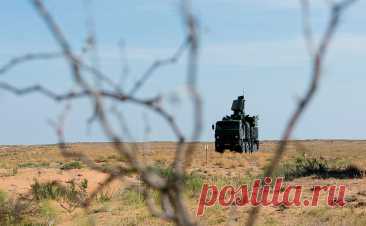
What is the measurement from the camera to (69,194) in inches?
640

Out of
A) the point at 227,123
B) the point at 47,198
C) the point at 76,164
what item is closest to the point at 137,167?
the point at 47,198

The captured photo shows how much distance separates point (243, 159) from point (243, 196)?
2132cm

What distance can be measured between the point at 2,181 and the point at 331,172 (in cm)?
1102

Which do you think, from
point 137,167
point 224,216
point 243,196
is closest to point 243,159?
point 243,196

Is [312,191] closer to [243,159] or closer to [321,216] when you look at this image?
[321,216]

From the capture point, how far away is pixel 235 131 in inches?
1613

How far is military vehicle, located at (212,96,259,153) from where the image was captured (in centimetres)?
4106

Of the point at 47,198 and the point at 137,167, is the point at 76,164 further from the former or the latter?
the point at 137,167

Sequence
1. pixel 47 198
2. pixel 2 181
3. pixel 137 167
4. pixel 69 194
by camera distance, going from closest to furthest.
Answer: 1. pixel 137 167
2. pixel 69 194
3. pixel 47 198
4. pixel 2 181

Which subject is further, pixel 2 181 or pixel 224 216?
pixel 2 181

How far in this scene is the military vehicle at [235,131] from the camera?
41.1 metres

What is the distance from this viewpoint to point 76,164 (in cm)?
3030

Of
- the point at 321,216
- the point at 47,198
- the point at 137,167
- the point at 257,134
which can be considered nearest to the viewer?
the point at 137,167

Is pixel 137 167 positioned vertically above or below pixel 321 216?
above
